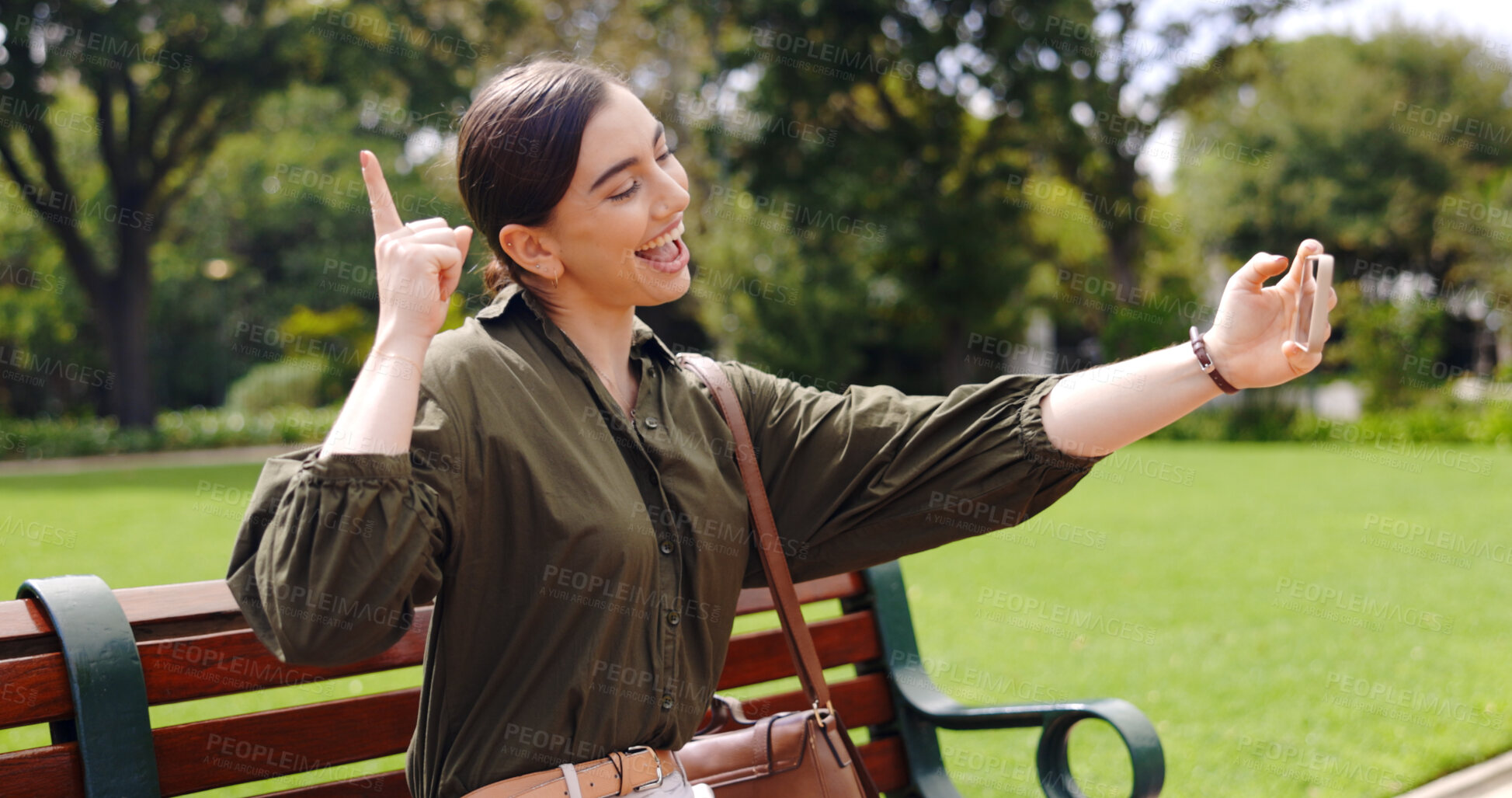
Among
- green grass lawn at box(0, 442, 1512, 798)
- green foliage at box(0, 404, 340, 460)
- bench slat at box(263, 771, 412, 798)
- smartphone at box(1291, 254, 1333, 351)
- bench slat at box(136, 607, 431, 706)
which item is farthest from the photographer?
green foliage at box(0, 404, 340, 460)

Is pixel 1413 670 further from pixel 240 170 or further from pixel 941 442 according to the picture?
pixel 240 170

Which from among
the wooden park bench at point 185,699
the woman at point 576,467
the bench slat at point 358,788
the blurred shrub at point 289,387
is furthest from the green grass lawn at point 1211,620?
the blurred shrub at point 289,387

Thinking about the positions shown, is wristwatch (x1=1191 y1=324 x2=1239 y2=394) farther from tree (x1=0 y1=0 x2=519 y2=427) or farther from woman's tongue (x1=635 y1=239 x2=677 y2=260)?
tree (x1=0 y1=0 x2=519 y2=427)

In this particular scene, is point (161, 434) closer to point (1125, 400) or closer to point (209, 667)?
point (209, 667)

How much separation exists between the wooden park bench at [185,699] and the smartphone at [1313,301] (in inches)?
35.5

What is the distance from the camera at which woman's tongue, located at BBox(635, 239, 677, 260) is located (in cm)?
185

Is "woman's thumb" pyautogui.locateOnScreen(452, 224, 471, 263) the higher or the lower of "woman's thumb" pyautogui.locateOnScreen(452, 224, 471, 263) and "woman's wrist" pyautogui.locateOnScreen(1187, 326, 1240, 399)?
the higher

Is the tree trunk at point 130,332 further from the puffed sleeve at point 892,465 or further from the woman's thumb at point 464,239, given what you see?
the woman's thumb at point 464,239

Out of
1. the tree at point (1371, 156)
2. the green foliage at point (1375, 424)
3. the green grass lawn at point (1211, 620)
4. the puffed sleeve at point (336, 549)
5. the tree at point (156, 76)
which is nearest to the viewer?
the puffed sleeve at point (336, 549)

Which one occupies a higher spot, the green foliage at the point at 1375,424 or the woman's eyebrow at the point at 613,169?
the woman's eyebrow at the point at 613,169

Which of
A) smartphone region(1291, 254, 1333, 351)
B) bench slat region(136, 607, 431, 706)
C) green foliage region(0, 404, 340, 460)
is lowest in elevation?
green foliage region(0, 404, 340, 460)

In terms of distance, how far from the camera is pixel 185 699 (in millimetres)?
1780

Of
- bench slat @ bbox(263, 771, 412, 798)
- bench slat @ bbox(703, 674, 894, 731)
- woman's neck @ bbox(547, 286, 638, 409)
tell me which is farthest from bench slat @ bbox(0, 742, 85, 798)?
bench slat @ bbox(703, 674, 894, 731)

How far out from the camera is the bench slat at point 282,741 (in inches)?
71.6
